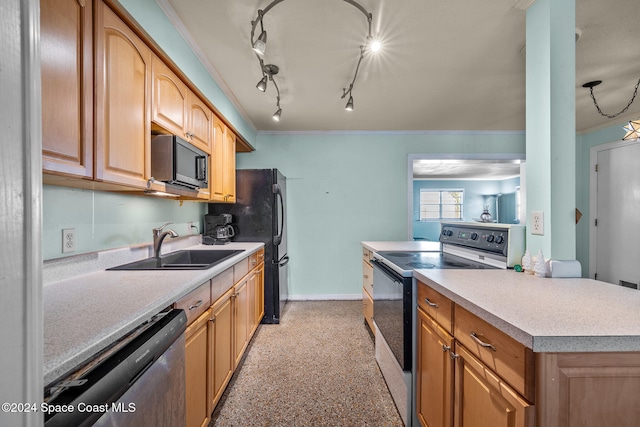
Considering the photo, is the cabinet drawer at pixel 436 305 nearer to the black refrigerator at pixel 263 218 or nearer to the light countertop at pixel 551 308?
the light countertop at pixel 551 308

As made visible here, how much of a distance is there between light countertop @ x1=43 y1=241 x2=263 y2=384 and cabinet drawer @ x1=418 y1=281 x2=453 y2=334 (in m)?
Result: 1.14

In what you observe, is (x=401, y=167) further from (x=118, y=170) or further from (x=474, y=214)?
(x=474, y=214)

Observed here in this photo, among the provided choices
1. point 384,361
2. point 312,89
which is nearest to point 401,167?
point 312,89

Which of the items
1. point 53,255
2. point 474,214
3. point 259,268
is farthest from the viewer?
point 474,214

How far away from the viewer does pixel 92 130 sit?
3.59 feet

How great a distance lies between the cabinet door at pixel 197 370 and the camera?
3.97 feet

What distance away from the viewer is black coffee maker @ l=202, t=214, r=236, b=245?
8.89ft

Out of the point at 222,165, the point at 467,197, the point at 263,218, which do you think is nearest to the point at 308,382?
the point at 263,218

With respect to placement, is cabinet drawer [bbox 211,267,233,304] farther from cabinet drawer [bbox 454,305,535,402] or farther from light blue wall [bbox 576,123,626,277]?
light blue wall [bbox 576,123,626,277]

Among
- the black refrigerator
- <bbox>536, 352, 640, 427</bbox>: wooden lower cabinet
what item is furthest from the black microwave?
<bbox>536, 352, 640, 427</bbox>: wooden lower cabinet

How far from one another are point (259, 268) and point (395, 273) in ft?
5.05

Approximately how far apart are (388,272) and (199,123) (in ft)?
5.99

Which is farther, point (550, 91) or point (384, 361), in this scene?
point (384, 361)

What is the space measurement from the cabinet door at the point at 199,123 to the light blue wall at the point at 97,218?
0.57 meters
